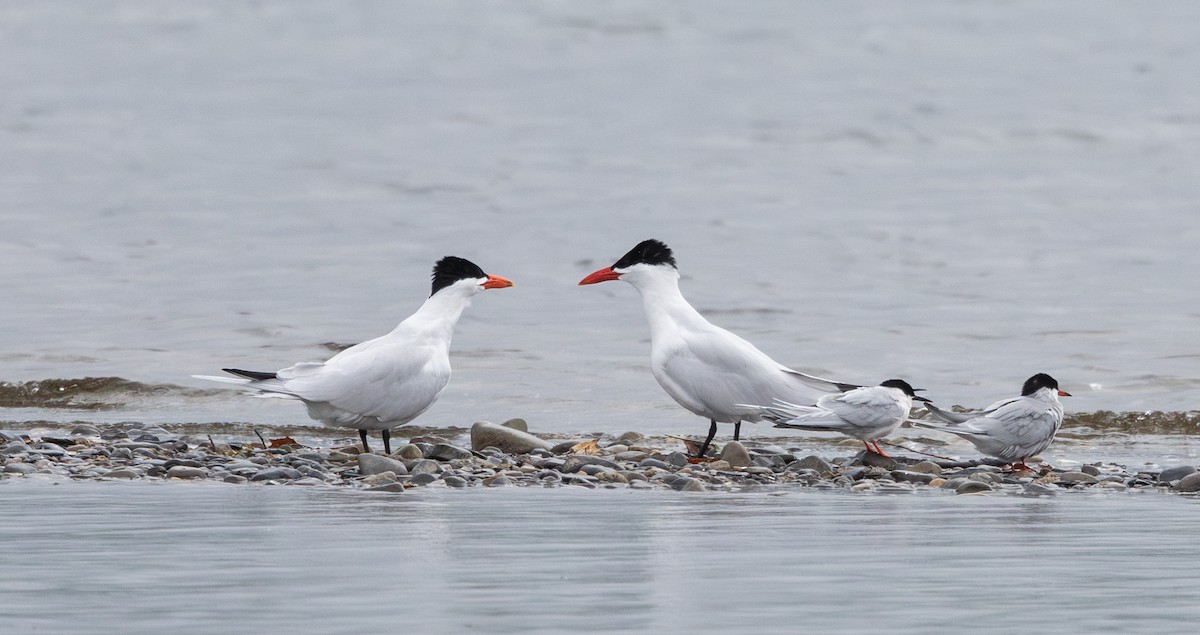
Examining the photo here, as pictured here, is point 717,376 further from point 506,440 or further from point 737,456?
point 506,440

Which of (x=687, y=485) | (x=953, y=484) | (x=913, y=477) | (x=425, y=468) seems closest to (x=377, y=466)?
(x=425, y=468)

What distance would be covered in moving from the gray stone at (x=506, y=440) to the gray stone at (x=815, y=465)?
159 centimetres

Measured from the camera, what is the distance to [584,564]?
4555 mm

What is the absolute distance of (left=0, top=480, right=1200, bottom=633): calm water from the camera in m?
3.65

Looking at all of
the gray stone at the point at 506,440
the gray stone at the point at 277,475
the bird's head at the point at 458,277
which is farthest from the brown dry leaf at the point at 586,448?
the gray stone at the point at 277,475

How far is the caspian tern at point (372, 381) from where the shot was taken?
877 centimetres

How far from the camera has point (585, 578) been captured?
4.27 metres

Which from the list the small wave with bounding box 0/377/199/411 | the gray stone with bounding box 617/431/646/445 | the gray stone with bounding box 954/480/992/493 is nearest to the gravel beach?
the gray stone with bounding box 954/480/992/493

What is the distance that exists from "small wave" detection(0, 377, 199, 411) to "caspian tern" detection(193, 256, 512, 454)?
204 inches

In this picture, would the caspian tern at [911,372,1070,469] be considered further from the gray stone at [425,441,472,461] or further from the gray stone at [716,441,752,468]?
the gray stone at [425,441,472,461]

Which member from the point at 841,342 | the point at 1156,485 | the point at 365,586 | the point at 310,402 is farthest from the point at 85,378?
the point at 365,586

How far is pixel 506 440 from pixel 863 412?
209 cm

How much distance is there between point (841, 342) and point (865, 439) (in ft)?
26.9

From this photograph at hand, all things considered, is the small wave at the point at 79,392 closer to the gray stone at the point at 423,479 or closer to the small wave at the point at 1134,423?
the gray stone at the point at 423,479
